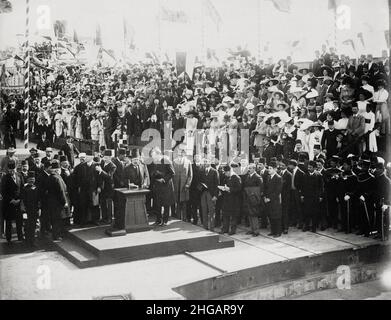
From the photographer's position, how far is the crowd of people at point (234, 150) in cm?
1002

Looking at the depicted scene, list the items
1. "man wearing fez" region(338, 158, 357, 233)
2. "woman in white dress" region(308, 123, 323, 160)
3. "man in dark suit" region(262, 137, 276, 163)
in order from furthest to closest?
"man in dark suit" region(262, 137, 276, 163) < "woman in white dress" region(308, 123, 323, 160) < "man wearing fez" region(338, 158, 357, 233)

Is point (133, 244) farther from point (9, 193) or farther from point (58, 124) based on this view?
point (58, 124)

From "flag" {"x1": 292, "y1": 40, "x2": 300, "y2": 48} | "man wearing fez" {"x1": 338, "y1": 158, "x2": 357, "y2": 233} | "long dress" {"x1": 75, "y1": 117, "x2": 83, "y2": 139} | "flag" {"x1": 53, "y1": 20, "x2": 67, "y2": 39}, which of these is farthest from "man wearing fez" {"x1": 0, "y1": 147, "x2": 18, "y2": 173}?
"flag" {"x1": 292, "y1": 40, "x2": 300, "y2": 48}

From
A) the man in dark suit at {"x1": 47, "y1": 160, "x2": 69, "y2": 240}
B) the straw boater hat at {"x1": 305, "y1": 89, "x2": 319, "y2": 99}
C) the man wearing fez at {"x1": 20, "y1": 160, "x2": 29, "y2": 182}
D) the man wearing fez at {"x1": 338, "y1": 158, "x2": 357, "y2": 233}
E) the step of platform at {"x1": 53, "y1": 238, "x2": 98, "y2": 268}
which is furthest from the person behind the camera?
the straw boater hat at {"x1": 305, "y1": 89, "x2": 319, "y2": 99}

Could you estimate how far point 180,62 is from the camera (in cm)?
1449

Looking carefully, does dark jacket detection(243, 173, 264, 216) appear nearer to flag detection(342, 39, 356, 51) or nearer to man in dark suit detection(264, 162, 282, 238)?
man in dark suit detection(264, 162, 282, 238)

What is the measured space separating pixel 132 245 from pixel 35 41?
4953mm

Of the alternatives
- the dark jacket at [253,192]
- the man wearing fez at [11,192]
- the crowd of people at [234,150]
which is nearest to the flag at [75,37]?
the crowd of people at [234,150]

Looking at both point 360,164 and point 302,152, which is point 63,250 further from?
point 360,164

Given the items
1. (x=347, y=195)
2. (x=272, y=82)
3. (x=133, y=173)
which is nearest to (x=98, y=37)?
(x=133, y=173)

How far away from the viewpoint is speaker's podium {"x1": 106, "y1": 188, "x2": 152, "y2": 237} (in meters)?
9.39

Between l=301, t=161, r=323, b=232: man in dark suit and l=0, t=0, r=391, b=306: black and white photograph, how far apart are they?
29 millimetres

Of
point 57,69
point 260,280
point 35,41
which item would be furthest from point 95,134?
point 260,280

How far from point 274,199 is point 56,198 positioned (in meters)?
4.22
